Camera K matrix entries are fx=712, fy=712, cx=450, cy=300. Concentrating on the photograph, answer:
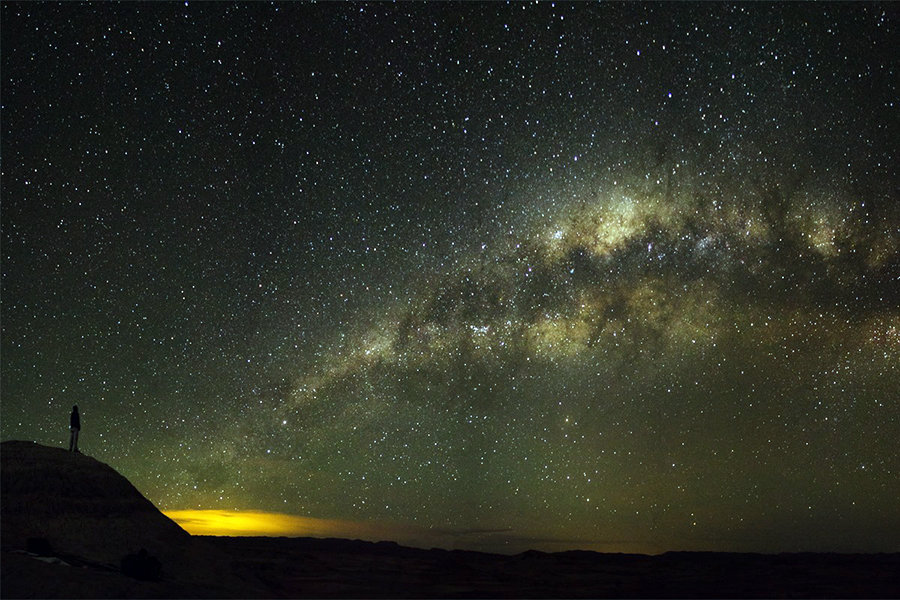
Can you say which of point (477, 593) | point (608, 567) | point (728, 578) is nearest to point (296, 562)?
point (477, 593)

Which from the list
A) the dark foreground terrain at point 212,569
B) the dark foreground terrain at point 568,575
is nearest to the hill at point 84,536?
the dark foreground terrain at point 212,569

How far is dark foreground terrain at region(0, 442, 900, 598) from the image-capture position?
21.2m

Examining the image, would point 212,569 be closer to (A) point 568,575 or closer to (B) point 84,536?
(B) point 84,536

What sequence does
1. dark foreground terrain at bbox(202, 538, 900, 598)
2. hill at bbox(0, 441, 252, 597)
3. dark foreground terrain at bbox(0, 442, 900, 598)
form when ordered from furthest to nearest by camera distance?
dark foreground terrain at bbox(202, 538, 900, 598) → dark foreground terrain at bbox(0, 442, 900, 598) → hill at bbox(0, 441, 252, 597)

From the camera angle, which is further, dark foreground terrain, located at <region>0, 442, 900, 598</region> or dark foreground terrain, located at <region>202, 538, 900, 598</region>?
dark foreground terrain, located at <region>202, 538, 900, 598</region>

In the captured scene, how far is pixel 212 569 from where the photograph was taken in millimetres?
25969

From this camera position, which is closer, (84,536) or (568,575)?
(84,536)

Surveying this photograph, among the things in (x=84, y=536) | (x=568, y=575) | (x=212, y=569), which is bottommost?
(x=568, y=575)

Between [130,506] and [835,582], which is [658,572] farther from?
[130,506]

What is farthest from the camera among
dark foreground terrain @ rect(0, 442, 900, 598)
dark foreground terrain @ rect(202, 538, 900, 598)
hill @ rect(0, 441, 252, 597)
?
dark foreground terrain @ rect(202, 538, 900, 598)

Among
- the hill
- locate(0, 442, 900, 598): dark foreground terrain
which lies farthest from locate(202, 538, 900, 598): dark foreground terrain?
the hill

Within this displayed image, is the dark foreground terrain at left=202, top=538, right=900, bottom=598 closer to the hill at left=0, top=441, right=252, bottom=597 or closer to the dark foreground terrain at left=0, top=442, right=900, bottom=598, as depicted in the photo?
the dark foreground terrain at left=0, top=442, right=900, bottom=598

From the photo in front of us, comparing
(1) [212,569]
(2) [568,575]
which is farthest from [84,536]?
(2) [568,575]

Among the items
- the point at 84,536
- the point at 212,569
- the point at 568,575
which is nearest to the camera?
the point at 84,536
